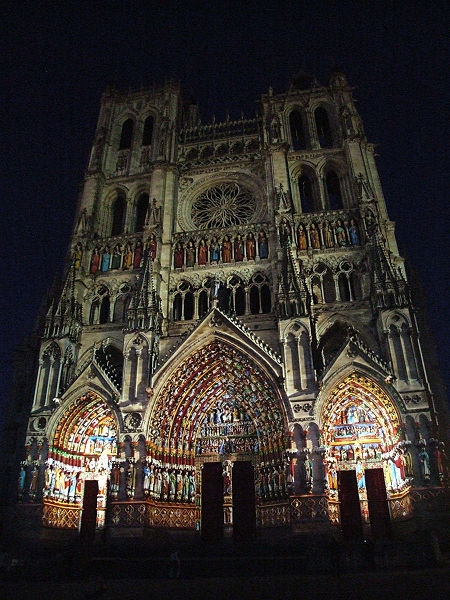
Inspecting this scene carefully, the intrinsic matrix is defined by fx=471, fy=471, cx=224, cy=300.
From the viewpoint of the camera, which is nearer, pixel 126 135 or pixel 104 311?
pixel 104 311

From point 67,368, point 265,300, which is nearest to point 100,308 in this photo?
point 67,368

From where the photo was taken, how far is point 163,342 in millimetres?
19266

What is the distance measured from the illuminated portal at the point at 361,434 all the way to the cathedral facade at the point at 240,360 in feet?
0.19

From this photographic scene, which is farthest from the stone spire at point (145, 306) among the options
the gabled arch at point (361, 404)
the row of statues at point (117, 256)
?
the gabled arch at point (361, 404)

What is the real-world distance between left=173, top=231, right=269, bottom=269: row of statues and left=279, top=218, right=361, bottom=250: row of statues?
3.84 feet

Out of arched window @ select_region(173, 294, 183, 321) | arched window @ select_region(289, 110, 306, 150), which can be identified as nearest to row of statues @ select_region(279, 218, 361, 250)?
arched window @ select_region(173, 294, 183, 321)

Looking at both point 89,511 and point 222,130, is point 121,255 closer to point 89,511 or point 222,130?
point 222,130

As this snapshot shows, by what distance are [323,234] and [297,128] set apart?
30.3 feet

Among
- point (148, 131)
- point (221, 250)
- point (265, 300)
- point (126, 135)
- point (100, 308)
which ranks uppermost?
point (148, 131)

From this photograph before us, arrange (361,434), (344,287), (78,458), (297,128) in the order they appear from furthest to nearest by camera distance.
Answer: (297,128) < (344,287) < (78,458) < (361,434)

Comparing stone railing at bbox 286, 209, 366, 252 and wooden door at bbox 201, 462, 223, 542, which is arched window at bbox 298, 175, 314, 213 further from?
wooden door at bbox 201, 462, 223, 542

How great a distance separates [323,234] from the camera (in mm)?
20703

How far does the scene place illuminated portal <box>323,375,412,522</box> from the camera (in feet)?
50.9

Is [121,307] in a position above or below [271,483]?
above
